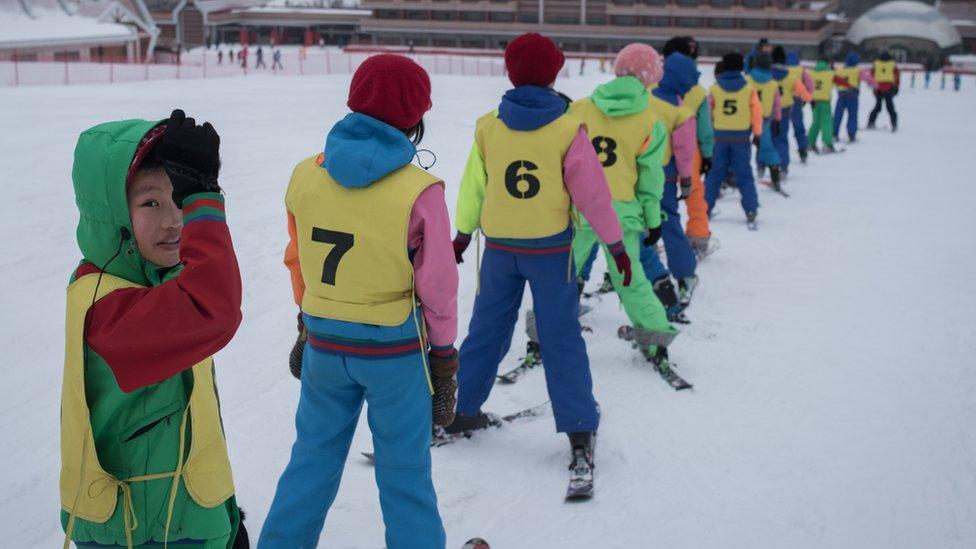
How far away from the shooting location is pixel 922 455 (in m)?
4.46

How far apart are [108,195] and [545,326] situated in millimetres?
2526

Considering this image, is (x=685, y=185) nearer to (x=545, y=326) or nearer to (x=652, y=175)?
(x=652, y=175)

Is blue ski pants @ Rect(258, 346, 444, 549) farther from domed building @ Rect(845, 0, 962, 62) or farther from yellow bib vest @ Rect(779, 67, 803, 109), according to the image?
domed building @ Rect(845, 0, 962, 62)

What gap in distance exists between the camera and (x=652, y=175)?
17.3ft

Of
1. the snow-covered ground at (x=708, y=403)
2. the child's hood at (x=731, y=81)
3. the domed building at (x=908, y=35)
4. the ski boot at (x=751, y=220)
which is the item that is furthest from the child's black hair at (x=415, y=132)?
the domed building at (x=908, y=35)

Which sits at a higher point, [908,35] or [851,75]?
[908,35]

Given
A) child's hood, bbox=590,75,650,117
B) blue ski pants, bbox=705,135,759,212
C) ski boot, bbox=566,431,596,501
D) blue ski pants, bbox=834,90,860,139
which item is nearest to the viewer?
ski boot, bbox=566,431,596,501

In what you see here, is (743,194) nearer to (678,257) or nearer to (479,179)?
(678,257)

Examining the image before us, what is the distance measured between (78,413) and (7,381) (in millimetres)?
3338

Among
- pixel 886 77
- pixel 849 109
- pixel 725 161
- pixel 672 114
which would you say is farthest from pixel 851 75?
pixel 672 114

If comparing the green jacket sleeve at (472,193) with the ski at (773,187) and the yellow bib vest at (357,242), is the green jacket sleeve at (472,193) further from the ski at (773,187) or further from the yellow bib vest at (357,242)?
the ski at (773,187)

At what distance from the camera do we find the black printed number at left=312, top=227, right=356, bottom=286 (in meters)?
2.79

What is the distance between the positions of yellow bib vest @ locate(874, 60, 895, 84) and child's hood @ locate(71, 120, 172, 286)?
1904cm

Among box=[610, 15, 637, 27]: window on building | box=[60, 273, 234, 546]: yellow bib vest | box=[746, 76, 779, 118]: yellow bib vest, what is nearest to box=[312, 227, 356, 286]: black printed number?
box=[60, 273, 234, 546]: yellow bib vest
